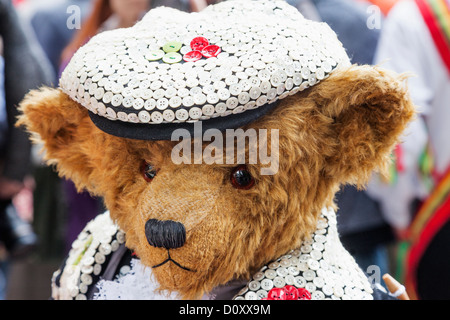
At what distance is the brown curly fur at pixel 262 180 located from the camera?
842mm

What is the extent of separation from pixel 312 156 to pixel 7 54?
1.18 meters

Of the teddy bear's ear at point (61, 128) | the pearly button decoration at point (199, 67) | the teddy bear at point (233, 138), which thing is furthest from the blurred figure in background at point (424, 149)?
the teddy bear's ear at point (61, 128)

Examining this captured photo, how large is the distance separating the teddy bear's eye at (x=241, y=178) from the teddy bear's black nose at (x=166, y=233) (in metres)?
0.12

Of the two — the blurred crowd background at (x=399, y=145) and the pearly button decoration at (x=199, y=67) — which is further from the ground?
the pearly button decoration at (x=199, y=67)

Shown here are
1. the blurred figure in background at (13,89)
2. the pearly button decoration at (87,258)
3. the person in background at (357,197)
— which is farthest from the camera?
the blurred figure in background at (13,89)

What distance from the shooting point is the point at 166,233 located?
0.81 m

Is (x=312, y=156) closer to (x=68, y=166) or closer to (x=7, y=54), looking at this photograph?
(x=68, y=166)

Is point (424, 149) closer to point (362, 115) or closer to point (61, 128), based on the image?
point (362, 115)

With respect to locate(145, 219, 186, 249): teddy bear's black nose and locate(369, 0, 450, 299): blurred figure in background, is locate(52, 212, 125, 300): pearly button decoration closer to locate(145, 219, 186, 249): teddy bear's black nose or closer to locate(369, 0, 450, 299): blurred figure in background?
locate(145, 219, 186, 249): teddy bear's black nose

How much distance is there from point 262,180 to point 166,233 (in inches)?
6.9

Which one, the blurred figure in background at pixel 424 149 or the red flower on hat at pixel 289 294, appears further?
the blurred figure in background at pixel 424 149

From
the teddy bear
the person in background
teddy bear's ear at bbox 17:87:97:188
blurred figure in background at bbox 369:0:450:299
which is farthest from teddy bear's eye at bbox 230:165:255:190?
blurred figure in background at bbox 369:0:450:299

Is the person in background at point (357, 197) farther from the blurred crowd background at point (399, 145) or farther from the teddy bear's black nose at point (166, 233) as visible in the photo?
the teddy bear's black nose at point (166, 233)
